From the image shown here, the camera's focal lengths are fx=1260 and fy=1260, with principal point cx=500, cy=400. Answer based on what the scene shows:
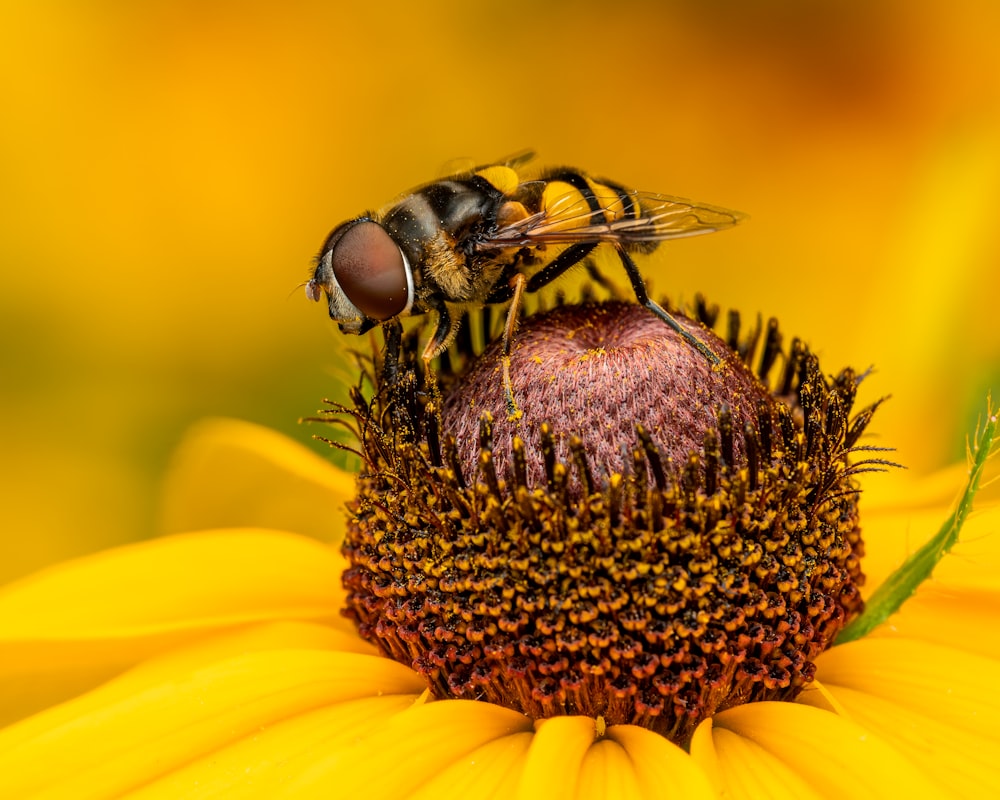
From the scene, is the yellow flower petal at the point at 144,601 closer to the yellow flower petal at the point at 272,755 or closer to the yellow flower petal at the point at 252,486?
the yellow flower petal at the point at 272,755

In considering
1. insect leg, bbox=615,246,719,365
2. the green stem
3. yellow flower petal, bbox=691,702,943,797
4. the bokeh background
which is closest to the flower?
yellow flower petal, bbox=691,702,943,797

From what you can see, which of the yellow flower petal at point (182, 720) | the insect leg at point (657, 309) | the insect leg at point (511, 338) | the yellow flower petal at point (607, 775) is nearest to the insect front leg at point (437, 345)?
the insect leg at point (511, 338)

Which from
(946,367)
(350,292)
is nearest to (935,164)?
(946,367)

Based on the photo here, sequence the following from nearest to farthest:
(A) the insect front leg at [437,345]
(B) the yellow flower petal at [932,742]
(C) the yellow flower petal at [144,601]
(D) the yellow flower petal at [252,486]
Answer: (B) the yellow flower petal at [932,742] → (A) the insect front leg at [437,345] → (C) the yellow flower petal at [144,601] → (D) the yellow flower petal at [252,486]

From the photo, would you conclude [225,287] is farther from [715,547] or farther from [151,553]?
[715,547]

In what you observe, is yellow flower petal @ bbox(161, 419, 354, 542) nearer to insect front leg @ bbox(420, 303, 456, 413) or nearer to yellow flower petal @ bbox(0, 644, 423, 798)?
insect front leg @ bbox(420, 303, 456, 413)

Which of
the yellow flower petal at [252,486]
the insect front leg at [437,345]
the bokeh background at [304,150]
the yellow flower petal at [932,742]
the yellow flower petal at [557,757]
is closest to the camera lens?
the yellow flower petal at [557,757]
